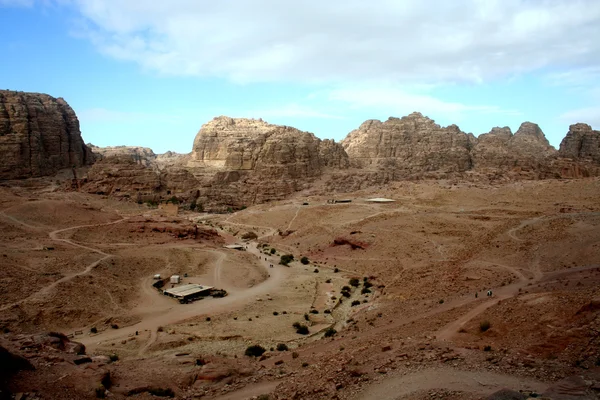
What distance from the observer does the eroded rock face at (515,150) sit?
314ft

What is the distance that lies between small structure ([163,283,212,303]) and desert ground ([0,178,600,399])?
617 mm

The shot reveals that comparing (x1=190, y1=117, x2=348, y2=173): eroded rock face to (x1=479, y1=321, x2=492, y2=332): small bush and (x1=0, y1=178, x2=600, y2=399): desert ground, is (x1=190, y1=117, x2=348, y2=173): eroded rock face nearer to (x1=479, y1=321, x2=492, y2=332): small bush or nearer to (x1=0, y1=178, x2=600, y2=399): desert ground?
(x1=0, y1=178, x2=600, y2=399): desert ground

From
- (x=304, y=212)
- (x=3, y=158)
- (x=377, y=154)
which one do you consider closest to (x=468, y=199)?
(x=304, y=212)

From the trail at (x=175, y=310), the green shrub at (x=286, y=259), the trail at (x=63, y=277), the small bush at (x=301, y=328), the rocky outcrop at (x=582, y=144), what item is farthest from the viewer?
the rocky outcrop at (x=582, y=144)

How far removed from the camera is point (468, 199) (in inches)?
2562

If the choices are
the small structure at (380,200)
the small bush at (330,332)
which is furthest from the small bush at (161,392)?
the small structure at (380,200)

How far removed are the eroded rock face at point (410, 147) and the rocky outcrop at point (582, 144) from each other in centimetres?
2003

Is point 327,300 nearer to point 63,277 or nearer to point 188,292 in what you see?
point 188,292

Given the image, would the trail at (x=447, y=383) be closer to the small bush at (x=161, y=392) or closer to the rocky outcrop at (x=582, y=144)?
the small bush at (x=161, y=392)

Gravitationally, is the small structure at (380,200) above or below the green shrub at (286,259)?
above

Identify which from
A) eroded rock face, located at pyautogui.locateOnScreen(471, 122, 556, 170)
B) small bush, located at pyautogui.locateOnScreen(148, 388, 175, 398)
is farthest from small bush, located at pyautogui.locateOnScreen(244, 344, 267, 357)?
eroded rock face, located at pyautogui.locateOnScreen(471, 122, 556, 170)

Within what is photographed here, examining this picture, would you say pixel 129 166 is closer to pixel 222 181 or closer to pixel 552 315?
pixel 222 181

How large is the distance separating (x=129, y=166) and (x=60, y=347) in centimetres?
7410

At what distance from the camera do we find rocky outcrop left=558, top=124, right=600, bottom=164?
97.8m
